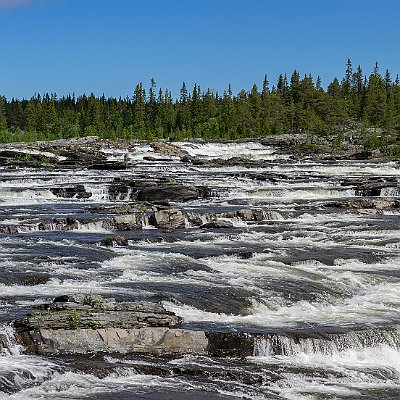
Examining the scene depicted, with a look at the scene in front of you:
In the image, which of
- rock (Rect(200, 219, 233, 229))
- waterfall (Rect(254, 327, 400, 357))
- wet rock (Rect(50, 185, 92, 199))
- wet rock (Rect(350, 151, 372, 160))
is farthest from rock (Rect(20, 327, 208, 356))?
wet rock (Rect(350, 151, 372, 160))

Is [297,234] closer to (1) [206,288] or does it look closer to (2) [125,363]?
(1) [206,288]

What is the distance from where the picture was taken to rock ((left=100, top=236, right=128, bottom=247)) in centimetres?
2515

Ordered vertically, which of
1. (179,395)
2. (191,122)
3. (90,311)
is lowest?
(179,395)

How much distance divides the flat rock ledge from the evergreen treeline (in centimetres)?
9315

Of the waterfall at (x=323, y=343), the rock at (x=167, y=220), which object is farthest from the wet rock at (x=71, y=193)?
the waterfall at (x=323, y=343)

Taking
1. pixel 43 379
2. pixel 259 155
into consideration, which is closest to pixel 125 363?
pixel 43 379

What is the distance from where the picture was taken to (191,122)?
12619 cm

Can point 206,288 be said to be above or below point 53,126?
below

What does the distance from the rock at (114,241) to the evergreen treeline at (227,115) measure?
268 feet

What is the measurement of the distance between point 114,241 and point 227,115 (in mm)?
97882

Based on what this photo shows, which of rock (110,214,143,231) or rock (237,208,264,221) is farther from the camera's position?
rock (237,208,264,221)

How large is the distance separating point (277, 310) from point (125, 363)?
211 inches

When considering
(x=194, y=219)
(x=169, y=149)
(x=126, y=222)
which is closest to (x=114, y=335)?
(x=126, y=222)

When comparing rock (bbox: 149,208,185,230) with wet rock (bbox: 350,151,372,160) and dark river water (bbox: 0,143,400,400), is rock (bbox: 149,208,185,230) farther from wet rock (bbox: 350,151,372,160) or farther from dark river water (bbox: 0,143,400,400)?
wet rock (bbox: 350,151,372,160)
